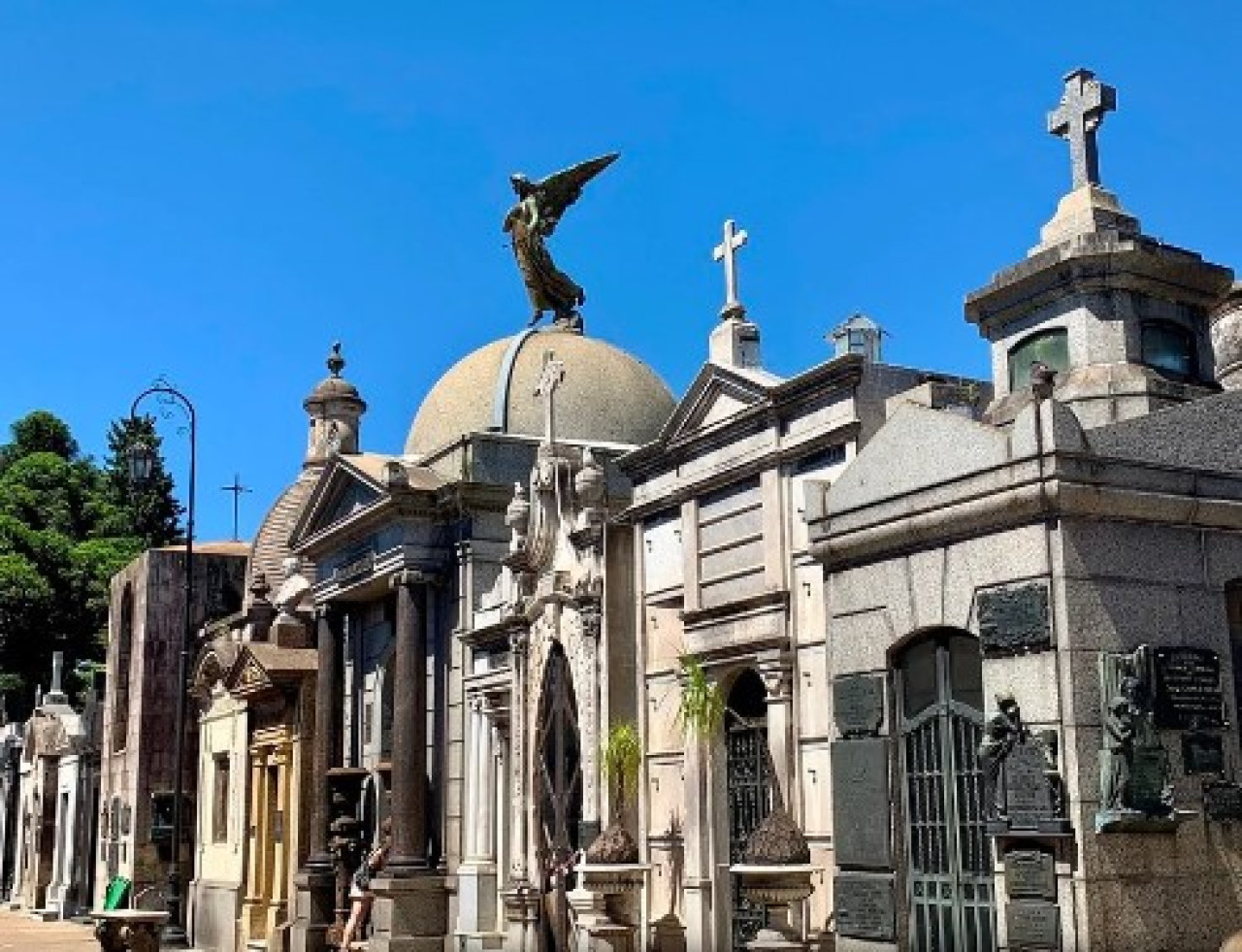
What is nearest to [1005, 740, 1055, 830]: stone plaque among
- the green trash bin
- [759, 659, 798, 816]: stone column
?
[759, 659, 798, 816]: stone column

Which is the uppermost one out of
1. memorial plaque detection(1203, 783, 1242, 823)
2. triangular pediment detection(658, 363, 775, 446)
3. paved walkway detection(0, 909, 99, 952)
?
triangular pediment detection(658, 363, 775, 446)

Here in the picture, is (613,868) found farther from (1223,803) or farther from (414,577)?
(414,577)

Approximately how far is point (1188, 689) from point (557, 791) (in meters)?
8.63

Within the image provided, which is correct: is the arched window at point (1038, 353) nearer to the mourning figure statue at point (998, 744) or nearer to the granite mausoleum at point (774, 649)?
the granite mausoleum at point (774, 649)

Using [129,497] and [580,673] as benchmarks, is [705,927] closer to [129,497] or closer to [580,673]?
[580,673]

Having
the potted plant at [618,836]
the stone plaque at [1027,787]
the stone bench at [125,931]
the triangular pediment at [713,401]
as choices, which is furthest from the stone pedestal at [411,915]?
the stone plaque at [1027,787]

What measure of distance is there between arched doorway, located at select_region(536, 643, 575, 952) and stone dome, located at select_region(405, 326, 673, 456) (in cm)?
505

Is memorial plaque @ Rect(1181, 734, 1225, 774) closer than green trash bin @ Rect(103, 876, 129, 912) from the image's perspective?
Yes

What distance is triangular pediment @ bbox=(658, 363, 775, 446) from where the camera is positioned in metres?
12.8

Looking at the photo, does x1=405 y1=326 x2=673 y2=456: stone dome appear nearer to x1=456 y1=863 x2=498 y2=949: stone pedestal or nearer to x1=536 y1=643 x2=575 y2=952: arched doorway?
x1=536 y1=643 x2=575 y2=952: arched doorway

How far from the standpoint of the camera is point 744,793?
1228 cm

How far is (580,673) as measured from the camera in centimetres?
1441

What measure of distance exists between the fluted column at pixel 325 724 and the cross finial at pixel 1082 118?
500 inches

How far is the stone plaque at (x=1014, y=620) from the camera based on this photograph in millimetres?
7380
